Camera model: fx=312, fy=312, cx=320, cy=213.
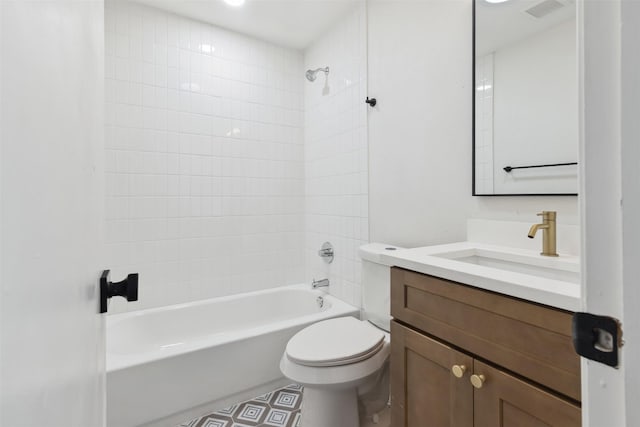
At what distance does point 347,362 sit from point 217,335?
1.18 m

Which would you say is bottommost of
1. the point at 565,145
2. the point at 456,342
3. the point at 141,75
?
the point at 456,342

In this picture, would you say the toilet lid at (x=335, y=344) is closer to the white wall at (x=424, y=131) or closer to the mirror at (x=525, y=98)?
the white wall at (x=424, y=131)

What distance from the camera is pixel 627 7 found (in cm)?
30

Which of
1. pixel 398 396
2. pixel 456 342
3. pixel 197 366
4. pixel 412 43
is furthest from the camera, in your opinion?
pixel 412 43

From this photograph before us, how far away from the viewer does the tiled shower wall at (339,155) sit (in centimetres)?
203

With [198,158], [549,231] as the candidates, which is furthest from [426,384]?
[198,158]

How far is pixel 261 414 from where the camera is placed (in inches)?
63.8

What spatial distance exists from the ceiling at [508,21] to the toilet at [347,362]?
100 centimetres

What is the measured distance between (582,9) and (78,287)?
2.35 ft

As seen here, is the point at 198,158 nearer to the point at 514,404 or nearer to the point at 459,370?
the point at 459,370

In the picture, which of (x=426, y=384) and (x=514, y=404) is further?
(x=426, y=384)

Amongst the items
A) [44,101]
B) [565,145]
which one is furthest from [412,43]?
[44,101]

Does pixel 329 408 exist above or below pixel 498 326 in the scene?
below

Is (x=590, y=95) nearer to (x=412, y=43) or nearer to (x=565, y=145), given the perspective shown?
(x=565, y=145)
